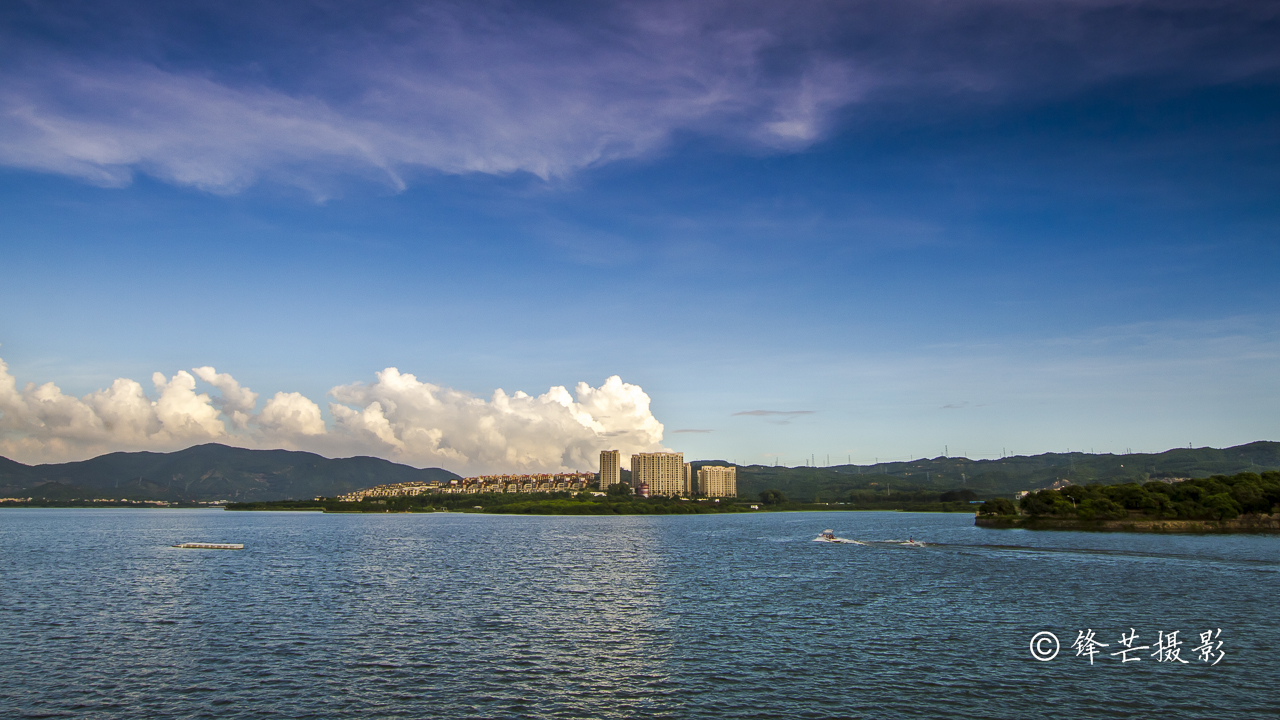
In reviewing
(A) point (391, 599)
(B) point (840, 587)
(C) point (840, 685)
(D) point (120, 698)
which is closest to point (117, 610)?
(A) point (391, 599)

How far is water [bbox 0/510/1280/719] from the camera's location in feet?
112

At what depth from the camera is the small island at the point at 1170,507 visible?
150 meters

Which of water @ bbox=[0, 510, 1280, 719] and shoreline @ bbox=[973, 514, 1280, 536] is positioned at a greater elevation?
water @ bbox=[0, 510, 1280, 719]

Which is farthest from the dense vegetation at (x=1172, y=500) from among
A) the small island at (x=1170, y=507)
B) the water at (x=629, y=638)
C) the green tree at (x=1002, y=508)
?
the water at (x=629, y=638)

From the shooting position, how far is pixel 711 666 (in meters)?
40.9

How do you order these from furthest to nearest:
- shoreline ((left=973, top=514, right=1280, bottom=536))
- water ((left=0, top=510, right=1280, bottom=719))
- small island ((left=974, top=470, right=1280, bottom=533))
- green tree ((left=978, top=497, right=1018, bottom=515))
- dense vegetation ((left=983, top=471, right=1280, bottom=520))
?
1. green tree ((left=978, top=497, right=1018, bottom=515))
2. dense vegetation ((left=983, top=471, right=1280, bottom=520))
3. small island ((left=974, top=470, right=1280, bottom=533))
4. shoreline ((left=973, top=514, right=1280, bottom=536))
5. water ((left=0, top=510, right=1280, bottom=719))

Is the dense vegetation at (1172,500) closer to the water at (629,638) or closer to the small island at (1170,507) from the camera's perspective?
the small island at (1170,507)

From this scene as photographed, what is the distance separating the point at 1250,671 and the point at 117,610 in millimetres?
78714

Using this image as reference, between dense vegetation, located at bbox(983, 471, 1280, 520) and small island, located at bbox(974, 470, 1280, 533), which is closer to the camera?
small island, located at bbox(974, 470, 1280, 533)

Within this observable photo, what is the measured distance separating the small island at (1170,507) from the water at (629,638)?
64122mm

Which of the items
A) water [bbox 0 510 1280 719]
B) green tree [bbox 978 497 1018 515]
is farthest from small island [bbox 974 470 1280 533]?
water [bbox 0 510 1280 719]

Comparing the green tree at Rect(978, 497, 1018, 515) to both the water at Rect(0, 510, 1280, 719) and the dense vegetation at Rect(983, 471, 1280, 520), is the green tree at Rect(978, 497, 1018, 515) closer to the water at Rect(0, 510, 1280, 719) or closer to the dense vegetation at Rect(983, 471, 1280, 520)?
the dense vegetation at Rect(983, 471, 1280, 520)

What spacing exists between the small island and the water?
64122 millimetres

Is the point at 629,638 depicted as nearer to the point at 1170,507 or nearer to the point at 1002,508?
the point at 1170,507
